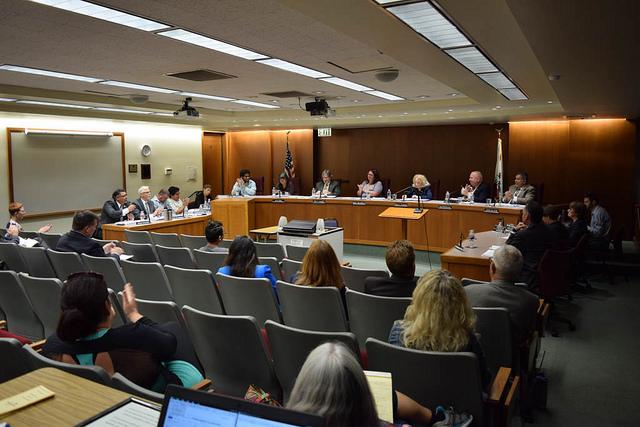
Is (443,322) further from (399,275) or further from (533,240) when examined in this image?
(533,240)

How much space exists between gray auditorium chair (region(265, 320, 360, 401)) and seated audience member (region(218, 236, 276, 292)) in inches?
53.2

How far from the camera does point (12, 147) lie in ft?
32.5

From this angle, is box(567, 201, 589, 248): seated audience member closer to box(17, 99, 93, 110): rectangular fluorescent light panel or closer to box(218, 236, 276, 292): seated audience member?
box(218, 236, 276, 292): seated audience member

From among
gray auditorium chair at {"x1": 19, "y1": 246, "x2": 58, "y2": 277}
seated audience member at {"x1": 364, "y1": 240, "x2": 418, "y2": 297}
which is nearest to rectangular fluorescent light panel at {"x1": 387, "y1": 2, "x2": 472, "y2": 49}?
seated audience member at {"x1": 364, "y1": 240, "x2": 418, "y2": 297}

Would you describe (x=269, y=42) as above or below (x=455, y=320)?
above

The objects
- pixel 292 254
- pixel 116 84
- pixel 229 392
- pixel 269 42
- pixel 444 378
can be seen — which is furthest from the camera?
pixel 116 84

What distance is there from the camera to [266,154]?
→ 610 inches

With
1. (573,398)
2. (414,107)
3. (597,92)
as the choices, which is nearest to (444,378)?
(573,398)

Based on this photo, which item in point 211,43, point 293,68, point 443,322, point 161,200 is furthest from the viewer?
point 161,200

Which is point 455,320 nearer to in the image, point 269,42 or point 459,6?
point 459,6

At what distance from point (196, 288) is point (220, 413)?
3044mm

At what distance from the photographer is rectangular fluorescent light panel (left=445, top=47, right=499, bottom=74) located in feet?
16.8

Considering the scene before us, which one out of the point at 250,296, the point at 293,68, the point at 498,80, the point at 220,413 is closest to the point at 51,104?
the point at 293,68

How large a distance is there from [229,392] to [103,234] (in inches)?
244
